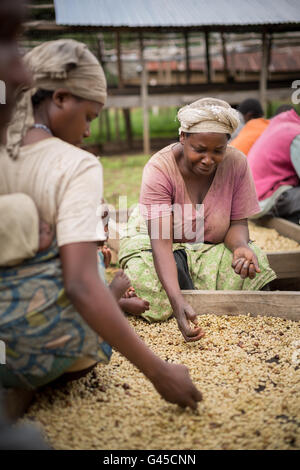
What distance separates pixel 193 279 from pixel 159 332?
18.8 inches

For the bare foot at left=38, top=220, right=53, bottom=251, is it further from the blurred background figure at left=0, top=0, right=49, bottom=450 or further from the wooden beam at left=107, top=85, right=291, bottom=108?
the wooden beam at left=107, top=85, right=291, bottom=108

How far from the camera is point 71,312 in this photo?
1.74m

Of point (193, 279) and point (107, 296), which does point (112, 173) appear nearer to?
point (193, 279)

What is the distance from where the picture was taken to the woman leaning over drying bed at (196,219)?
2.73m

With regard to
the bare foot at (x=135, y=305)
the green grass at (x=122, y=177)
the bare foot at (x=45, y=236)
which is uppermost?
the bare foot at (x=45, y=236)

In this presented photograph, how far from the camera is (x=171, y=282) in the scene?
106 inches

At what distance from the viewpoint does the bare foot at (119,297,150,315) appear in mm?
2859

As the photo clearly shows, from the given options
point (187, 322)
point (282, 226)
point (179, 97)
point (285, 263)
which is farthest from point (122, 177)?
point (187, 322)

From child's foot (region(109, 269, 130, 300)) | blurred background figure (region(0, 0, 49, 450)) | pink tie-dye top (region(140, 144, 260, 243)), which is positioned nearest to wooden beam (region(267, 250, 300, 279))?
pink tie-dye top (region(140, 144, 260, 243))

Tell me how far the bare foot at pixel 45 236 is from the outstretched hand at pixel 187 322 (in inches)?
41.3

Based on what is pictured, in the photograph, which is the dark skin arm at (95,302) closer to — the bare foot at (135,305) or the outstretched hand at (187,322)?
the outstretched hand at (187,322)

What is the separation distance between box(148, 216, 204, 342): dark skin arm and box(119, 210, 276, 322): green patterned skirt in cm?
23

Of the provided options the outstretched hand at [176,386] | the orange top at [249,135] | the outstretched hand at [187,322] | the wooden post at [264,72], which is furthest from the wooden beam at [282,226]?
the wooden post at [264,72]

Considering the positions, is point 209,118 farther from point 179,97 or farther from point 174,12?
point 179,97
